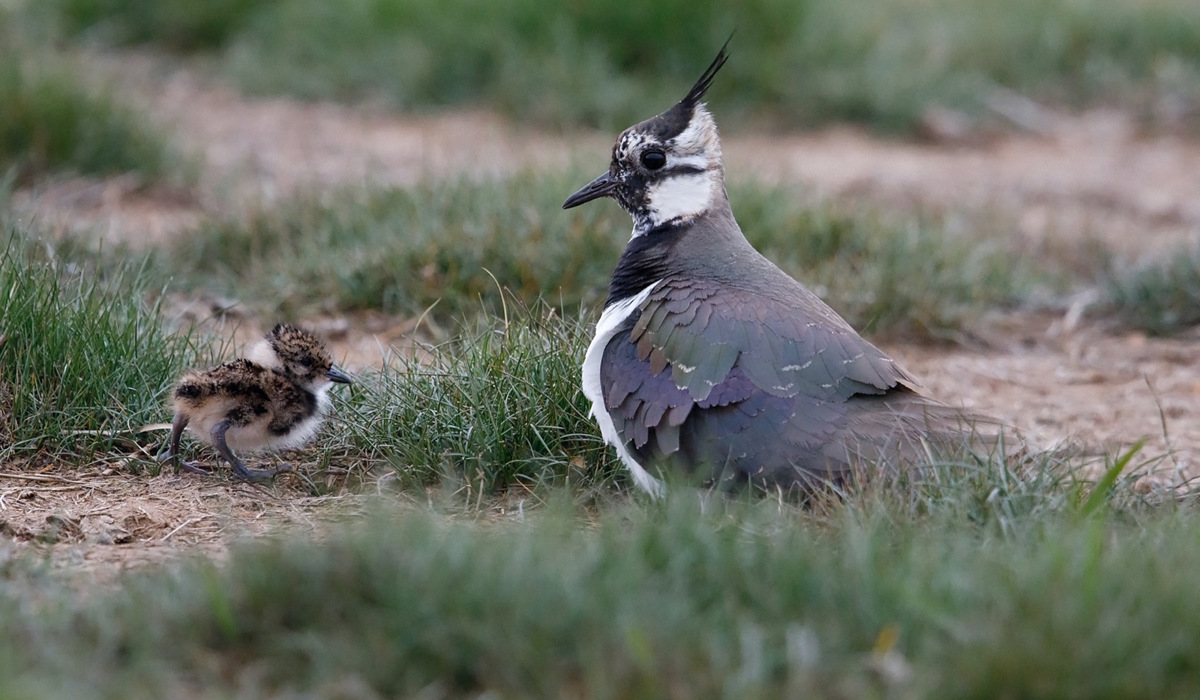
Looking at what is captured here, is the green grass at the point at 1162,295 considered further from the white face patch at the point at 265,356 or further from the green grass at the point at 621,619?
the white face patch at the point at 265,356

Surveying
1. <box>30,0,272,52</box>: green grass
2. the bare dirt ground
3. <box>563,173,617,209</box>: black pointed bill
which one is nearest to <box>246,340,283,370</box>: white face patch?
the bare dirt ground

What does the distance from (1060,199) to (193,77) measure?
6003mm

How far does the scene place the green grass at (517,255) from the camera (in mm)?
6012

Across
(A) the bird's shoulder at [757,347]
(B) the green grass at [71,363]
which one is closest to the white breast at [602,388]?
(A) the bird's shoulder at [757,347]

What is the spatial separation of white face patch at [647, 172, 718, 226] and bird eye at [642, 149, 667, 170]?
55mm

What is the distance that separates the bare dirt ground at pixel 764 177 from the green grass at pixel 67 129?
0.63ft

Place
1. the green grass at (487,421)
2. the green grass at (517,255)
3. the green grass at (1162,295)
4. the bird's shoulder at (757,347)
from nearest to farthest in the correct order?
the bird's shoulder at (757,347) < the green grass at (487,421) < the green grass at (517,255) < the green grass at (1162,295)

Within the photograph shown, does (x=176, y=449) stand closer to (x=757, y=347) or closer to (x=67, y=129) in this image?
(x=757, y=347)

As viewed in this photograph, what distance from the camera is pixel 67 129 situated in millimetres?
7543

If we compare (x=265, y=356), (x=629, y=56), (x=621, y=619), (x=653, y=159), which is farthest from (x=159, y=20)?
(x=621, y=619)

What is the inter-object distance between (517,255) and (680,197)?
1.47 meters

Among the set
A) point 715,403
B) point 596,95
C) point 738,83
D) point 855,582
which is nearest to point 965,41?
point 738,83

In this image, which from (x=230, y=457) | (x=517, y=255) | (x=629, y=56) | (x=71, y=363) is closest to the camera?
(x=230, y=457)

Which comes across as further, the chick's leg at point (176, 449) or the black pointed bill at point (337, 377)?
the black pointed bill at point (337, 377)
